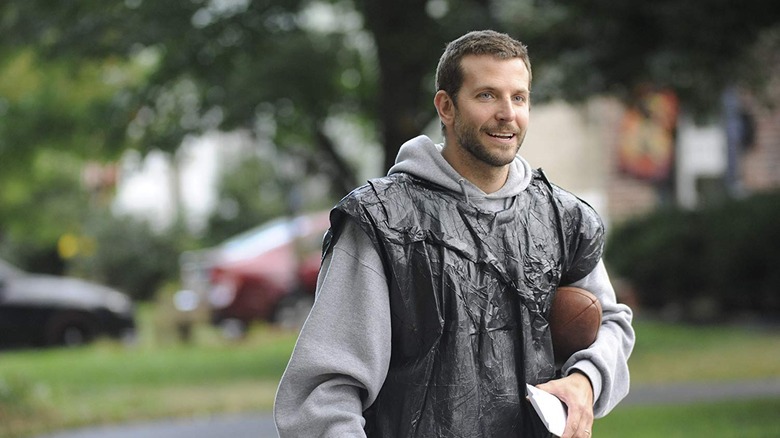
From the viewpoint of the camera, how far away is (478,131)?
3.15 metres

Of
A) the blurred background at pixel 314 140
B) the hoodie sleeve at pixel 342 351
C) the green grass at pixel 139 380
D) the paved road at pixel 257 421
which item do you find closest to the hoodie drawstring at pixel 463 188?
the hoodie sleeve at pixel 342 351

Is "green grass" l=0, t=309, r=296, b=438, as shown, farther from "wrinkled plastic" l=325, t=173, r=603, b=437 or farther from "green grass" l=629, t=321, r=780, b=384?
"wrinkled plastic" l=325, t=173, r=603, b=437

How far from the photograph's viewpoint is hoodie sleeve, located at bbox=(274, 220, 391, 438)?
119 inches

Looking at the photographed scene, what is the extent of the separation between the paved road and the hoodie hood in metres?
7.38

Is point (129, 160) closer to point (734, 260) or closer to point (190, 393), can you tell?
point (190, 393)

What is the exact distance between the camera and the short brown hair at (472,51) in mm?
3148

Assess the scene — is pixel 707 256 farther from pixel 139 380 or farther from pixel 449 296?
pixel 449 296

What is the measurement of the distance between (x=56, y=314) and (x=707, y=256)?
8.83 metres

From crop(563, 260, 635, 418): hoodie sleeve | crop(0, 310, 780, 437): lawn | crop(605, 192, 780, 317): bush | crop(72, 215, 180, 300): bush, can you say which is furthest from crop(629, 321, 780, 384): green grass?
crop(72, 215, 180, 300): bush

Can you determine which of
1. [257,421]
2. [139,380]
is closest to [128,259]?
[139,380]

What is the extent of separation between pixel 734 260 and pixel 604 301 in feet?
47.5

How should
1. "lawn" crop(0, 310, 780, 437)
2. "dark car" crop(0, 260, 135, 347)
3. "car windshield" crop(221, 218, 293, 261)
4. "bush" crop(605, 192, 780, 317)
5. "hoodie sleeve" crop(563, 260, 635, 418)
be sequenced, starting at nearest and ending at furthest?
"hoodie sleeve" crop(563, 260, 635, 418) < "lawn" crop(0, 310, 780, 437) < "bush" crop(605, 192, 780, 317) < "dark car" crop(0, 260, 135, 347) < "car windshield" crop(221, 218, 293, 261)

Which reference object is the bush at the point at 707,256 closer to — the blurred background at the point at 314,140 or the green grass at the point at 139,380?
the blurred background at the point at 314,140

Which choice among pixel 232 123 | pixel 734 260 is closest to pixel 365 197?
pixel 232 123
